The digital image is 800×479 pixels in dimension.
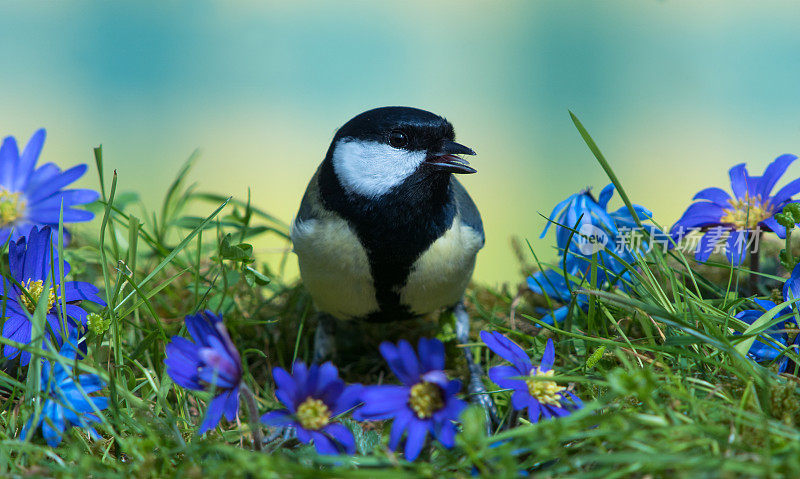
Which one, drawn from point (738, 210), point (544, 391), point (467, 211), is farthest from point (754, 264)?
point (544, 391)

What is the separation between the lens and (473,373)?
178cm

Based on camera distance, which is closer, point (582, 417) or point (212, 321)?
point (582, 417)

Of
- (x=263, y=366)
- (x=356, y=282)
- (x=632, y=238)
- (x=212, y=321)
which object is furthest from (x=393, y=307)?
(x=212, y=321)

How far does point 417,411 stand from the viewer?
1.03 m

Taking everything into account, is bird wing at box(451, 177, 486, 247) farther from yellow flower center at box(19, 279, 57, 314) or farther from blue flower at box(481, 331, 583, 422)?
yellow flower center at box(19, 279, 57, 314)

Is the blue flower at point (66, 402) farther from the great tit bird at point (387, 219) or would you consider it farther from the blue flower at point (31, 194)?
the great tit bird at point (387, 219)

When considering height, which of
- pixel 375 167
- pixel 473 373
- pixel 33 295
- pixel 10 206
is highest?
pixel 375 167

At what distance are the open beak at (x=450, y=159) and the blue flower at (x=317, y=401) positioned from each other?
72cm

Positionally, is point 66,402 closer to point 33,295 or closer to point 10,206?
point 33,295

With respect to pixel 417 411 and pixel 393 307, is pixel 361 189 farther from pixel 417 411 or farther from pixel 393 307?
pixel 417 411

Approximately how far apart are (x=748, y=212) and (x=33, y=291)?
1.57 meters

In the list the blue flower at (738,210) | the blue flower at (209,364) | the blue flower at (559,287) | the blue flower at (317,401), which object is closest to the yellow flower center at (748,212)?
the blue flower at (738,210)

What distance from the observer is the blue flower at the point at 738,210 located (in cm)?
153

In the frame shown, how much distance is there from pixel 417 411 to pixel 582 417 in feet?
0.80
